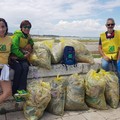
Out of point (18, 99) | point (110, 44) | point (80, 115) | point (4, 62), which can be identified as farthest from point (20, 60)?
point (110, 44)

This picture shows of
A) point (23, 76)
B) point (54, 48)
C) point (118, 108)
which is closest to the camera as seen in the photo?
point (23, 76)

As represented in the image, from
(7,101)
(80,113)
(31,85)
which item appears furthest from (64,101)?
(7,101)

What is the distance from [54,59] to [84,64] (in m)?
0.66

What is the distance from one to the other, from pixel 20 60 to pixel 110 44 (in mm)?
1849

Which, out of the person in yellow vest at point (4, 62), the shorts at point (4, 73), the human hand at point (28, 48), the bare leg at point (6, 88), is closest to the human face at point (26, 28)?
the human hand at point (28, 48)

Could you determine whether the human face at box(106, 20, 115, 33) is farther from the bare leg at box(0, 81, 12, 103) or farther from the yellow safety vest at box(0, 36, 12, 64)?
the bare leg at box(0, 81, 12, 103)

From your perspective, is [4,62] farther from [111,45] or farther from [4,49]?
[111,45]

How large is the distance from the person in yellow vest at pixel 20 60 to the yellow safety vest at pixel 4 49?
17 centimetres

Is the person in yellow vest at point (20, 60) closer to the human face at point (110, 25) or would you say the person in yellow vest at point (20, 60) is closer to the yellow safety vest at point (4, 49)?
the yellow safety vest at point (4, 49)

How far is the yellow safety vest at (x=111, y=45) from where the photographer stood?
14.6 feet

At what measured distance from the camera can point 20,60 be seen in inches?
152

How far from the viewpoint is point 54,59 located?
4.29 m

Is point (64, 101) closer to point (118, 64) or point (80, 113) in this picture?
point (80, 113)

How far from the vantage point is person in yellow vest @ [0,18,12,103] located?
3.40 metres
